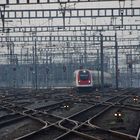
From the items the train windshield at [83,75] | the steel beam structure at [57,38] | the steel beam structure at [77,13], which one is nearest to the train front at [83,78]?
the train windshield at [83,75]

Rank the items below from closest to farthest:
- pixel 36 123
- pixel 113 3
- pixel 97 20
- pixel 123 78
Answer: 1. pixel 36 123
2. pixel 113 3
3. pixel 97 20
4. pixel 123 78

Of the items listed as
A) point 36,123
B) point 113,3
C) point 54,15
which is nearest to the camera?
point 36,123

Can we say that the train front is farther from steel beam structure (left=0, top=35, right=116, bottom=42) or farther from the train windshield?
steel beam structure (left=0, top=35, right=116, bottom=42)

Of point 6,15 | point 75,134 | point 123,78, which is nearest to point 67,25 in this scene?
point 6,15

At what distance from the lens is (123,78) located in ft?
286

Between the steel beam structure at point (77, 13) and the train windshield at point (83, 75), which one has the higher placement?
the steel beam structure at point (77, 13)

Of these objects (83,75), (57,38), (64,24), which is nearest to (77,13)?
(64,24)

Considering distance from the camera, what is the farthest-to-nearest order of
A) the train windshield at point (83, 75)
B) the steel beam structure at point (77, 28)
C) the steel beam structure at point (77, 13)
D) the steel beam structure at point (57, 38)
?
the steel beam structure at point (57, 38), the train windshield at point (83, 75), the steel beam structure at point (77, 28), the steel beam structure at point (77, 13)

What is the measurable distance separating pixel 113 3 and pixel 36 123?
21.0 m

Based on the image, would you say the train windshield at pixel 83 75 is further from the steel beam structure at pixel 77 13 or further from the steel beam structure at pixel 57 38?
the steel beam structure at pixel 77 13

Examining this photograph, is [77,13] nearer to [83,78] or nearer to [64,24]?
[64,24]

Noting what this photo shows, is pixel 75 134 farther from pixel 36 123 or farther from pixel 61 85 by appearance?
pixel 61 85

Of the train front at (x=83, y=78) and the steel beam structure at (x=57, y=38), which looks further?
the steel beam structure at (x=57, y=38)

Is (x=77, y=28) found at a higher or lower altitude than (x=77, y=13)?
Result: lower
